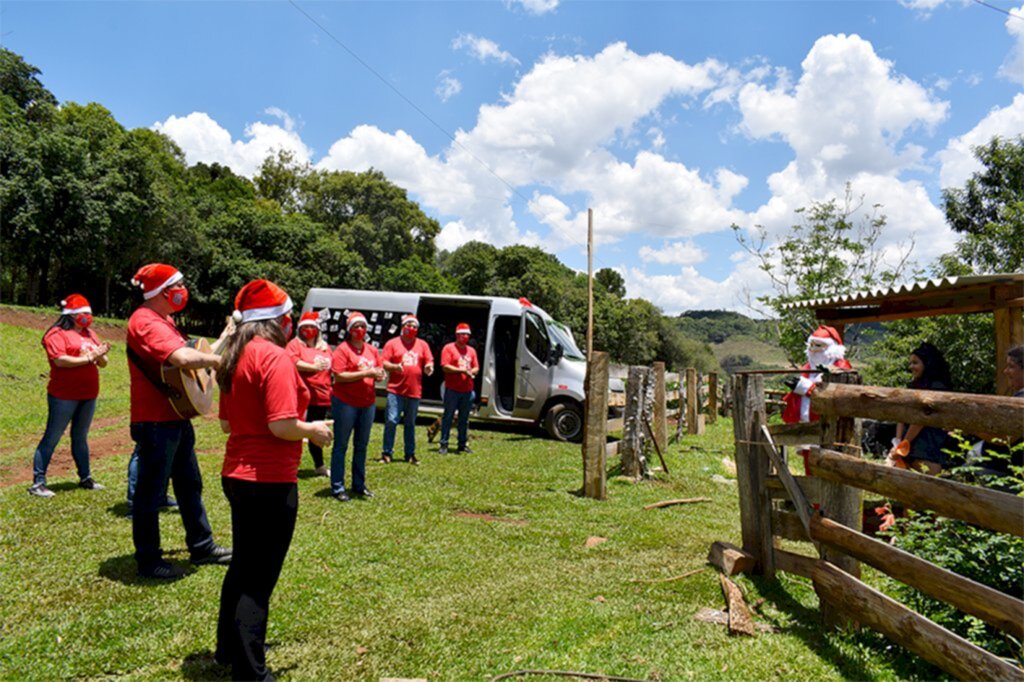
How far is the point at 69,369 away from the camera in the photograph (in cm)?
624

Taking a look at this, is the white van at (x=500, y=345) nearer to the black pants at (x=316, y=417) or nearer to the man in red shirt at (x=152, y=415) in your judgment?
the black pants at (x=316, y=417)

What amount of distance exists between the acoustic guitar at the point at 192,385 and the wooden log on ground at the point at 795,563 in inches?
153

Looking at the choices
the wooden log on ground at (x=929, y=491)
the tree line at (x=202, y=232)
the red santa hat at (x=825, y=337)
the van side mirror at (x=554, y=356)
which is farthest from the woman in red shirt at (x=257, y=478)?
the tree line at (x=202, y=232)

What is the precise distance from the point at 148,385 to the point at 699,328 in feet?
473

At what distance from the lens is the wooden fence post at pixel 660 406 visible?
11.4 m

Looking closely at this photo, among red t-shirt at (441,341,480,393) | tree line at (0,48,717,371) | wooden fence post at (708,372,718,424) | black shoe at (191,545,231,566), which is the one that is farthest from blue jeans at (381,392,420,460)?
tree line at (0,48,717,371)

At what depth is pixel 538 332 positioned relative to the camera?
1320 cm

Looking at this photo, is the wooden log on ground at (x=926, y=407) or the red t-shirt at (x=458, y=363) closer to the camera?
the wooden log on ground at (x=926, y=407)

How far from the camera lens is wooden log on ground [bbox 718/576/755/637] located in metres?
3.76

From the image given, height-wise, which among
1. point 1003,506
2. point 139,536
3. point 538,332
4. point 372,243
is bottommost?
point 139,536

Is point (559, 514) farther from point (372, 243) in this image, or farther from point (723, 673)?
point (372, 243)

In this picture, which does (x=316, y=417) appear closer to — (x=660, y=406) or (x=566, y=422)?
(x=566, y=422)

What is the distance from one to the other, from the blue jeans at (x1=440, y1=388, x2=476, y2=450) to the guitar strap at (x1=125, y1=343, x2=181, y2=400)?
5957 mm

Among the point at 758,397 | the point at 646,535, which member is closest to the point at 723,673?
the point at 758,397
